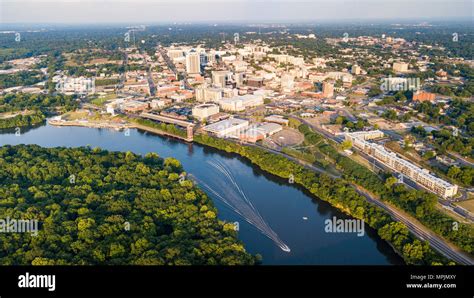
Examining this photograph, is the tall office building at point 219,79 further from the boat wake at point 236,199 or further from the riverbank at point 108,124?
the boat wake at point 236,199

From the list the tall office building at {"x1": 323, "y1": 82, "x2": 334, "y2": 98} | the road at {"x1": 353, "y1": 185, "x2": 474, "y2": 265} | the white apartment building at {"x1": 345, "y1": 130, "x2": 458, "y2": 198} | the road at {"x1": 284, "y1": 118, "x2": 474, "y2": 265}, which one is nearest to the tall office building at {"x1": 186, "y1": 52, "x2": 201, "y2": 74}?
the tall office building at {"x1": 323, "y1": 82, "x2": 334, "y2": 98}

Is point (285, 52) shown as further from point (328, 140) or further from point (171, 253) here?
point (171, 253)

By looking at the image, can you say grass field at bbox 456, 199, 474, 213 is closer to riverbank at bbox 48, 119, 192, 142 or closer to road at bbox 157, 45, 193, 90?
riverbank at bbox 48, 119, 192, 142

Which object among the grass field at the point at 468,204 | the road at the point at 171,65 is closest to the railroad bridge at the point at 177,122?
the road at the point at 171,65

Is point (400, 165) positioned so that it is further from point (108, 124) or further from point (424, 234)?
point (108, 124)

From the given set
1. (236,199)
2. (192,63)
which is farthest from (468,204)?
(192,63)
